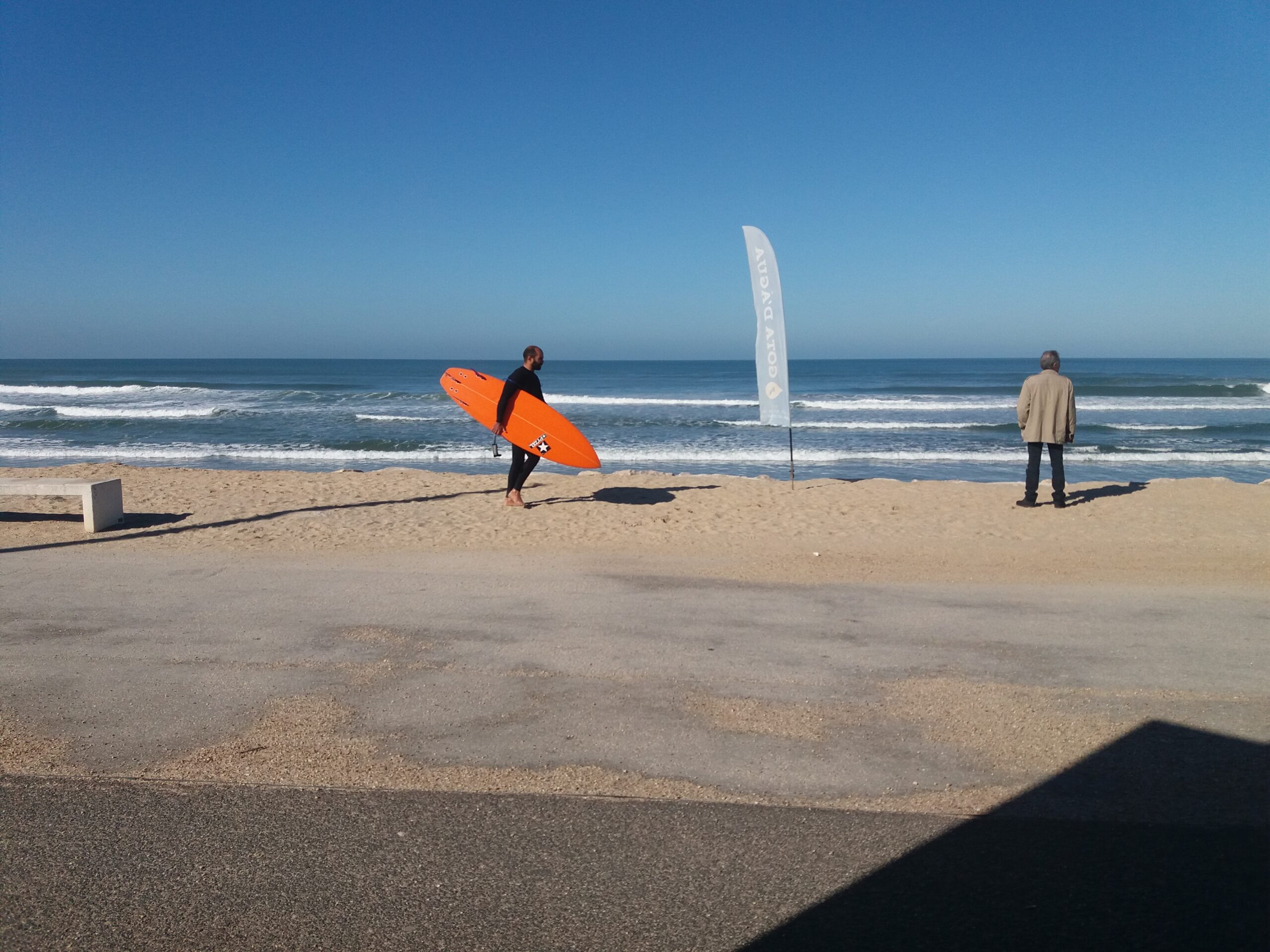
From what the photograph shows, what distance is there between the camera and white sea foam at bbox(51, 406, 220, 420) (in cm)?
2670

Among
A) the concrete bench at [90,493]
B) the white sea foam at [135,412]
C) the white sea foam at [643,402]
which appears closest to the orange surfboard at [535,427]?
the concrete bench at [90,493]

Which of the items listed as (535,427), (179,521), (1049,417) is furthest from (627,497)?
(179,521)

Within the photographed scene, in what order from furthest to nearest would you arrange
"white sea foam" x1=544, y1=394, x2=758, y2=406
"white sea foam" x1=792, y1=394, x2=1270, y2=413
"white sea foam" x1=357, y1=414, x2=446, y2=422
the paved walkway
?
"white sea foam" x1=544, y1=394, x2=758, y2=406 → "white sea foam" x1=792, y1=394, x2=1270, y2=413 → "white sea foam" x1=357, y1=414, x2=446, y2=422 → the paved walkway

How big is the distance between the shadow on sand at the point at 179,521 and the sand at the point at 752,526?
30mm

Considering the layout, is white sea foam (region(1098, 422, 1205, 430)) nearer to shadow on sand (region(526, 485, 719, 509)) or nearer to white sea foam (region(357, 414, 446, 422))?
shadow on sand (region(526, 485, 719, 509))

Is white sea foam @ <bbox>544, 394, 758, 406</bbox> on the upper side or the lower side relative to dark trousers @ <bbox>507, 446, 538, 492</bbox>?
upper

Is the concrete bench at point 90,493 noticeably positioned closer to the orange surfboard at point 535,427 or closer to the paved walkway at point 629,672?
the paved walkway at point 629,672

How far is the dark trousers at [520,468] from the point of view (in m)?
9.41

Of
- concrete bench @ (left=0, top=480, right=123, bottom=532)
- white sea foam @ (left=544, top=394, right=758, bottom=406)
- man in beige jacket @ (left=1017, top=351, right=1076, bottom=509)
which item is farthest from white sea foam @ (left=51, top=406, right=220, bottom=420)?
man in beige jacket @ (left=1017, top=351, right=1076, bottom=509)

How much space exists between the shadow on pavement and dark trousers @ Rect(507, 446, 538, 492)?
6728mm

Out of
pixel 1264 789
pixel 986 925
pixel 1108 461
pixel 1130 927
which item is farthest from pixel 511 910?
pixel 1108 461

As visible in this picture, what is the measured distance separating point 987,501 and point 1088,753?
657cm

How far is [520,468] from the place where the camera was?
9477 mm

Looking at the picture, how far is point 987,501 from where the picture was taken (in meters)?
9.76
